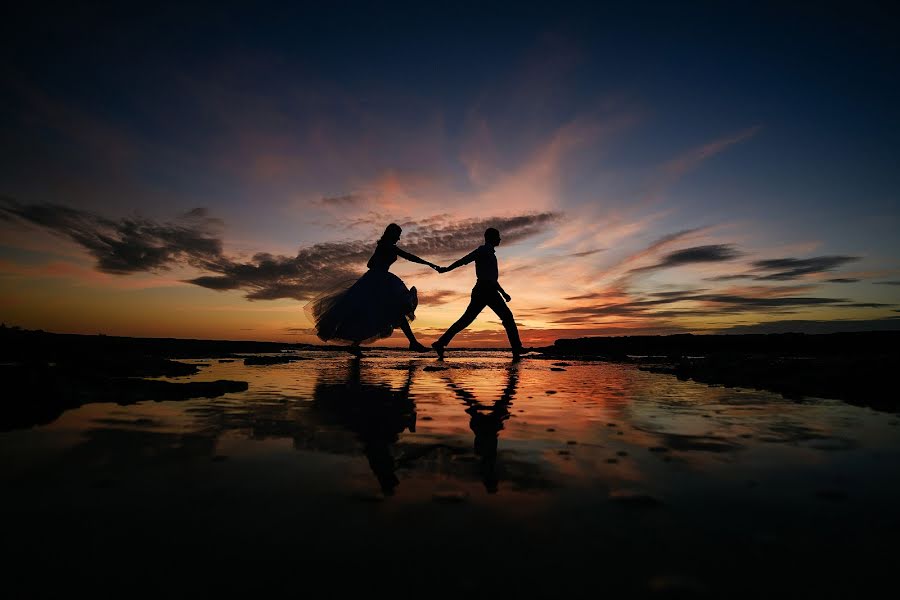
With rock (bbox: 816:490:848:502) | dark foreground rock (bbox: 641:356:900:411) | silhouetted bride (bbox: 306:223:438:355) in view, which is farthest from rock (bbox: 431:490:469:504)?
silhouetted bride (bbox: 306:223:438:355)

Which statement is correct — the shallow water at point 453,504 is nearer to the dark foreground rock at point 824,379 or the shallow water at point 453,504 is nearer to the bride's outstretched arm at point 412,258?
the dark foreground rock at point 824,379

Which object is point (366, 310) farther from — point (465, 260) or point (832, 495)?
point (832, 495)

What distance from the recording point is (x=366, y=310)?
1320cm

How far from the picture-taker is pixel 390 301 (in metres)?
13.4

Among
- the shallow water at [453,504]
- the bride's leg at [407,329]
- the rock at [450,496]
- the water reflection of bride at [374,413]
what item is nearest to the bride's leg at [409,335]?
the bride's leg at [407,329]

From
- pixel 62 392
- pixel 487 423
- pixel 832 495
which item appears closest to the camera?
pixel 832 495

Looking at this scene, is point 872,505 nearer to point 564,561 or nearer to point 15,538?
point 564,561

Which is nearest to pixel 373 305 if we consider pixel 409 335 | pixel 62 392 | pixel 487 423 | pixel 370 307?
pixel 370 307

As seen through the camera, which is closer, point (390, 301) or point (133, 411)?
point (133, 411)

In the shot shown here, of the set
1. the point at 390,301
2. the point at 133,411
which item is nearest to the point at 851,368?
the point at 133,411

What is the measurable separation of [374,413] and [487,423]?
1.07m

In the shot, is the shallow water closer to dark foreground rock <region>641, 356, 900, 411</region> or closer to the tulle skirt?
dark foreground rock <region>641, 356, 900, 411</region>

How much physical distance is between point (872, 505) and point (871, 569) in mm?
722

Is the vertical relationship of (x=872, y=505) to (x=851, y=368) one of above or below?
below
